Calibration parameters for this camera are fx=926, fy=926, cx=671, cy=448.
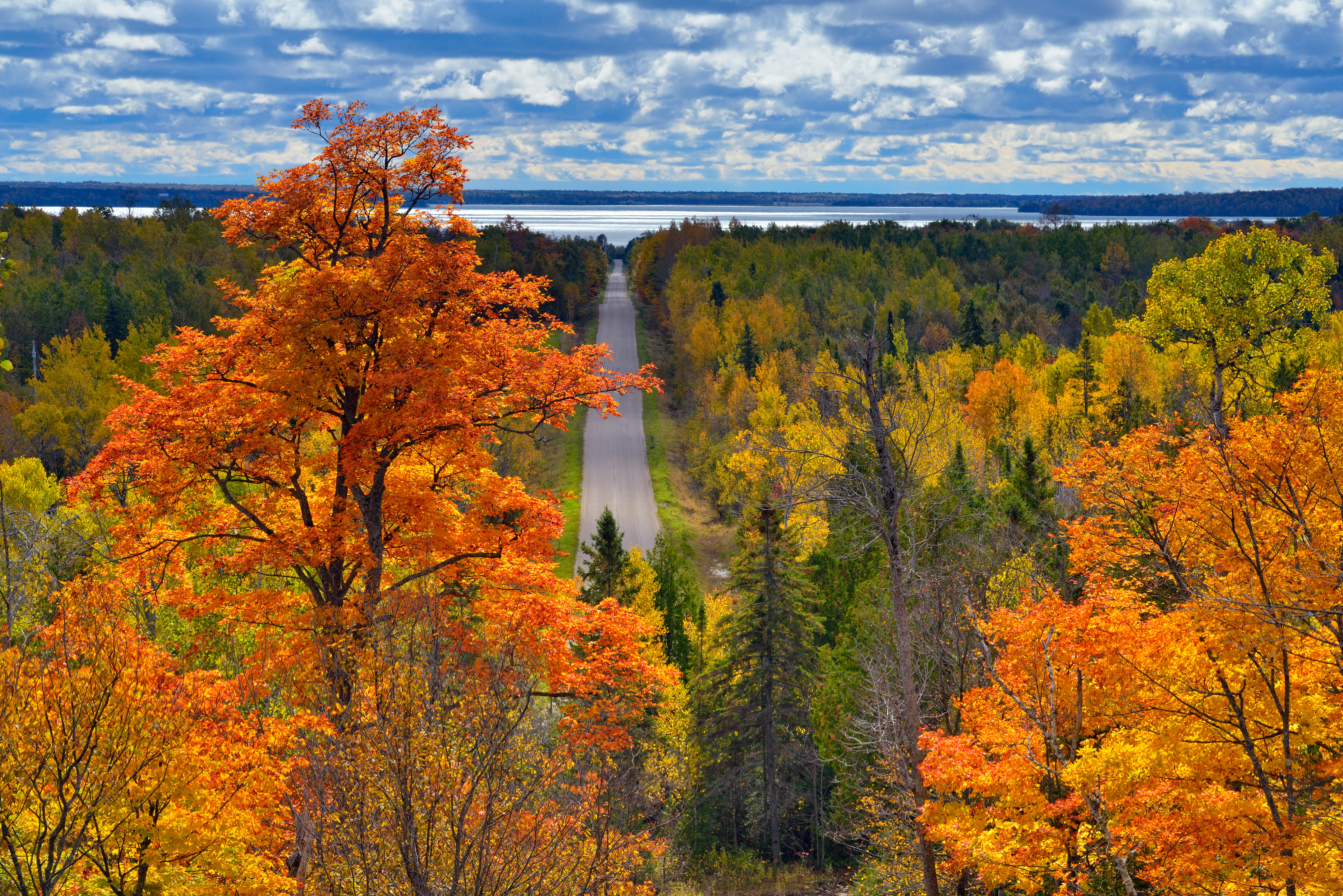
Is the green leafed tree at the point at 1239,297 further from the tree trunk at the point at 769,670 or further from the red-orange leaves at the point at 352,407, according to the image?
the red-orange leaves at the point at 352,407

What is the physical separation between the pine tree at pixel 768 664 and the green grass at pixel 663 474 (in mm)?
20379

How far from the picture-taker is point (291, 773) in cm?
1125

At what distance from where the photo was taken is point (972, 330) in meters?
83.4

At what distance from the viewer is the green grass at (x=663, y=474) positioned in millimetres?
57594

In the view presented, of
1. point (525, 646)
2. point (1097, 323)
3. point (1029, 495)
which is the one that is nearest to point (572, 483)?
point (1029, 495)

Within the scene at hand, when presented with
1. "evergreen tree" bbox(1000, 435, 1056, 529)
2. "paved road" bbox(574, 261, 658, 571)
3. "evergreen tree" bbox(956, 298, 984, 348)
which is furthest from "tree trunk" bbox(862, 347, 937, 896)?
"evergreen tree" bbox(956, 298, 984, 348)

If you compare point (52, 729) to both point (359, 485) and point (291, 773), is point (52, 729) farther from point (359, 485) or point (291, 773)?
point (359, 485)

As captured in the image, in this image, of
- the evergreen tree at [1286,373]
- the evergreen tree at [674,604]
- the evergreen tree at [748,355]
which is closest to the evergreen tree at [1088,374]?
the evergreen tree at [1286,373]

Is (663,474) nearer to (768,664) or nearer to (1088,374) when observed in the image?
(1088,374)

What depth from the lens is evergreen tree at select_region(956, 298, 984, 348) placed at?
273 feet

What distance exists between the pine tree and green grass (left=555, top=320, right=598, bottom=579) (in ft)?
47.8

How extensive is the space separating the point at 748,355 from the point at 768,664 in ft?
157

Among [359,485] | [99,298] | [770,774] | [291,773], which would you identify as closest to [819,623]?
[770,774]

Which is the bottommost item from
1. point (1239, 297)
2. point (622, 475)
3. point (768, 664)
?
point (622, 475)
